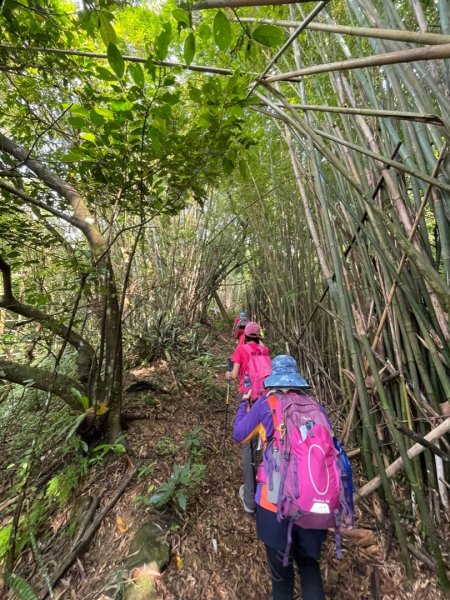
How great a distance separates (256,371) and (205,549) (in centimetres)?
120

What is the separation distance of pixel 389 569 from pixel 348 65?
96.9 inches

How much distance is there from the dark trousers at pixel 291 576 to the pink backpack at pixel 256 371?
1005 millimetres

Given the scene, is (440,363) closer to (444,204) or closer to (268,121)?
(444,204)

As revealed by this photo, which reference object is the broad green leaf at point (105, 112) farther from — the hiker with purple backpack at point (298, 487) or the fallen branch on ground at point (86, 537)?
the fallen branch on ground at point (86, 537)

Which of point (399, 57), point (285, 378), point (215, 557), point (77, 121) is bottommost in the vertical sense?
point (215, 557)

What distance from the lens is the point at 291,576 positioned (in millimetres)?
1422

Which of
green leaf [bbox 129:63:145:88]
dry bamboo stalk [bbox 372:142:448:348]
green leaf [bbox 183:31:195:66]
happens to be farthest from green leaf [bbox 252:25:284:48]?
dry bamboo stalk [bbox 372:142:448:348]

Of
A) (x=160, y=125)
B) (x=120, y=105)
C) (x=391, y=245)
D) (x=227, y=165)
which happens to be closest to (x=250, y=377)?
(x=391, y=245)

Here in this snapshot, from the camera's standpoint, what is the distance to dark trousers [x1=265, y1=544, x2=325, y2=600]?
136 centimetres

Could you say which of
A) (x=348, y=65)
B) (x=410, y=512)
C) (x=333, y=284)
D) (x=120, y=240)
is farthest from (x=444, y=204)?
(x=120, y=240)

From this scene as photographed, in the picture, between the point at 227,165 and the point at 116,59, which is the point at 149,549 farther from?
the point at 116,59

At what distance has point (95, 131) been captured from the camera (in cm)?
120

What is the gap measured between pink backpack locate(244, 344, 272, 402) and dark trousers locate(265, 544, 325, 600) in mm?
1005

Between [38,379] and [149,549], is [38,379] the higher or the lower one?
the higher one
